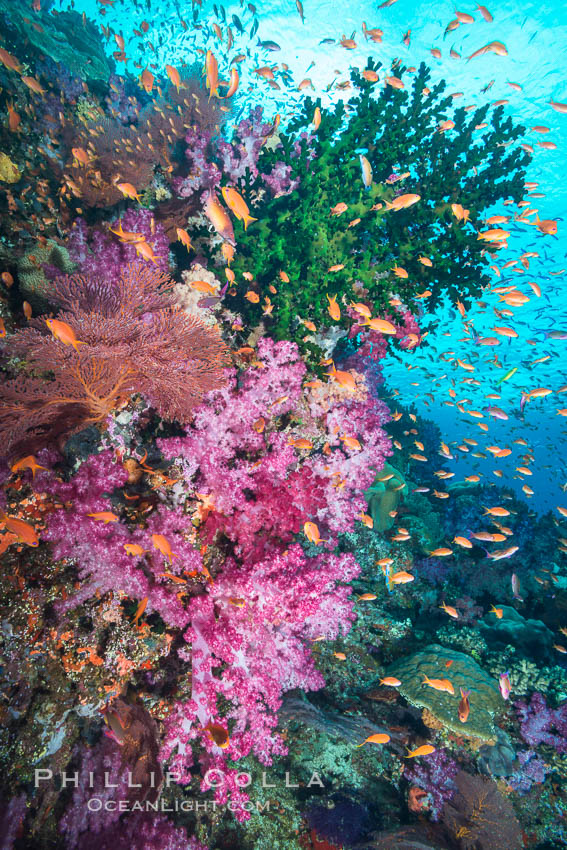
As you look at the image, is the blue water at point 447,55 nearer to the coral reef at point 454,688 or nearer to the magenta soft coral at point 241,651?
the coral reef at point 454,688

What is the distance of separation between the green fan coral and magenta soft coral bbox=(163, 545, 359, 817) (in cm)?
364

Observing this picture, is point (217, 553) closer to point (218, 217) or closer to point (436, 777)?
point (218, 217)

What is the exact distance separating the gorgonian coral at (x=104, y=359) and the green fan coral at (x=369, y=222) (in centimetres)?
236

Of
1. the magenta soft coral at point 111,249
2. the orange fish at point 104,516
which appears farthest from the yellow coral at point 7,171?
the orange fish at point 104,516

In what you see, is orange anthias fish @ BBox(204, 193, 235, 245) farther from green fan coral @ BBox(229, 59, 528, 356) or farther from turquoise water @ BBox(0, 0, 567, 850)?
green fan coral @ BBox(229, 59, 528, 356)

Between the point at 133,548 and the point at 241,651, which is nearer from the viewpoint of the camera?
the point at 133,548

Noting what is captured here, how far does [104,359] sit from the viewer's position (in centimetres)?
341

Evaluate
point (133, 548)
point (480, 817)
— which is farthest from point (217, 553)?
point (480, 817)

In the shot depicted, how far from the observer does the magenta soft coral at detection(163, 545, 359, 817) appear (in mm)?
3549

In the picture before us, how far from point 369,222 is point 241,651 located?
663cm

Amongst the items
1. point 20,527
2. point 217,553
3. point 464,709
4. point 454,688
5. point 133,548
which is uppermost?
point 20,527

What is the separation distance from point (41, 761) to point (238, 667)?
1.82m

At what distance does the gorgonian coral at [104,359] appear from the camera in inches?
129

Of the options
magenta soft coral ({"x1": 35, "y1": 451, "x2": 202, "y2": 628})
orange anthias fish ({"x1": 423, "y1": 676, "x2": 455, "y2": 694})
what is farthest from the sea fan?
magenta soft coral ({"x1": 35, "y1": 451, "x2": 202, "y2": 628})
